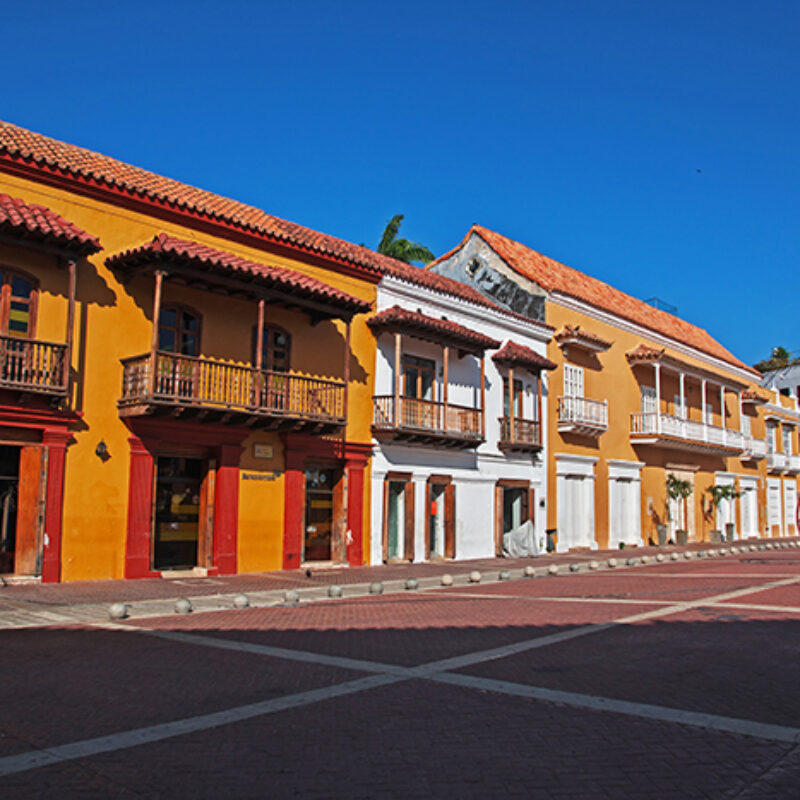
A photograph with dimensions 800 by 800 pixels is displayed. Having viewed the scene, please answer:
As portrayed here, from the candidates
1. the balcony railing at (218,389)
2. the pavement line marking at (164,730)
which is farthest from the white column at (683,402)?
the pavement line marking at (164,730)

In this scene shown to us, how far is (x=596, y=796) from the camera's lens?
15.0ft

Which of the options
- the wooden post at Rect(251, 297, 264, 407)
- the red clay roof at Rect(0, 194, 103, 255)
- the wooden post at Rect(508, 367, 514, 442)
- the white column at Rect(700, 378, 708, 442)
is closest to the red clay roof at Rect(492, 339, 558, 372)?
the wooden post at Rect(508, 367, 514, 442)

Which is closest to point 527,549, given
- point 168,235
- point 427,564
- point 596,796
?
point 427,564

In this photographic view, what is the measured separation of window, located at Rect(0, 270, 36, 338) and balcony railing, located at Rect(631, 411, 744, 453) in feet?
76.4

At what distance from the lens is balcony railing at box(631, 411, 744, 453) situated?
31.6m

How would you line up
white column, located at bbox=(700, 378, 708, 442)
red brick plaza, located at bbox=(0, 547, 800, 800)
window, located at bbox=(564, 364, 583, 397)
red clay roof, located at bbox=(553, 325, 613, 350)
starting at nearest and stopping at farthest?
red brick plaza, located at bbox=(0, 547, 800, 800) → red clay roof, located at bbox=(553, 325, 613, 350) → window, located at bbox=(564, 364, 583, 397) → white column, located at bbox=(700, 378, 708, 442)

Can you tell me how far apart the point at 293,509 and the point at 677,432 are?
64.2 feet

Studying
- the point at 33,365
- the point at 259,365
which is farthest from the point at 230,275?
the point at 33,365

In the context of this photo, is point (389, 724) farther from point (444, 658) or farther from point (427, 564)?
point (427, 564)

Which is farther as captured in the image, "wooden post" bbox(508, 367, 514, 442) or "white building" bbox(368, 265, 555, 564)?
"wooden post" bbox(508, 367, 514, 442)

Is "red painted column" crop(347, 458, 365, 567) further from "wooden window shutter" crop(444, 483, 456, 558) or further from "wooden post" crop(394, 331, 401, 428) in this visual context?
→ "wooden window shutter" crop(444, 483, 456, 558)

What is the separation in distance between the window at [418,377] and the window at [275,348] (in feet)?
13.8

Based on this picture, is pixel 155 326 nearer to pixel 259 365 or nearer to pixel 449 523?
pixel 259 365

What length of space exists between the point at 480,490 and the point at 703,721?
18.3 m
